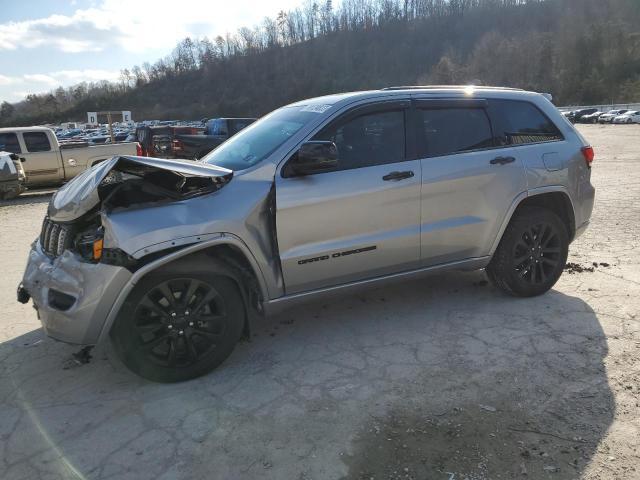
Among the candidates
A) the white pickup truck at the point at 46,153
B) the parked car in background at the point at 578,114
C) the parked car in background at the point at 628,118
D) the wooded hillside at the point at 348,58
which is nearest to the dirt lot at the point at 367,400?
the white pickup truck at the point at 46,153

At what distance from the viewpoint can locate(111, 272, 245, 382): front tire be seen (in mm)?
3201

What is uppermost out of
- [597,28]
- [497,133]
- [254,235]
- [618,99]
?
[597,28]

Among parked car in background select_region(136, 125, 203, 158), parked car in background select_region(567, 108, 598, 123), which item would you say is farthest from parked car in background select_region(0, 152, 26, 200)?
parked car in background select_region(567, 108, 598, 123)

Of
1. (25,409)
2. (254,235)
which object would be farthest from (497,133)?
(25,409)

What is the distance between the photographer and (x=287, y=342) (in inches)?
158

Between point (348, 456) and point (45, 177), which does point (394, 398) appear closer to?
point (348, 456)

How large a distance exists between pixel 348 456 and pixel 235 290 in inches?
53.8

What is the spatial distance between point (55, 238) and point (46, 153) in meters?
11.8

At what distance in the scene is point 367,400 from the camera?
10.4 ft

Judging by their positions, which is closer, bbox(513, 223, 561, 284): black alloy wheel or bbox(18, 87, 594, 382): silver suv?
bbox(18, 87, 594, 382): silver suv

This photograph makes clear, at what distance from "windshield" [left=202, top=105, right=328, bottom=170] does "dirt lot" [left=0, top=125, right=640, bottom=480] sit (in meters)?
1.46

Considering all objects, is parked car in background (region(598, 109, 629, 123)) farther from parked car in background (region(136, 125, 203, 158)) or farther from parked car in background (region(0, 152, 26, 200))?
parked car in background (region(0, 152, 26, 200))

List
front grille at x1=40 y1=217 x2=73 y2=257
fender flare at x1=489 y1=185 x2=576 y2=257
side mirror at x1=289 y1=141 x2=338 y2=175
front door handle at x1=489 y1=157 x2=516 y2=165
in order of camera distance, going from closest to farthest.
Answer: front grille at x1=40 y1=217 x2=73 y2=257 → side mirror at x1=289 y1=141 x2=338 y2=175 → front door handle at x1=489 y1=157 x2=516 y2=165 → fender flare at x1=489 y1=185 x2=576 y2=257

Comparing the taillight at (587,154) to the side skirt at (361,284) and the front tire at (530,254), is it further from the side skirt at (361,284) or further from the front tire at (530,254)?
the side skirt at (361,284)
